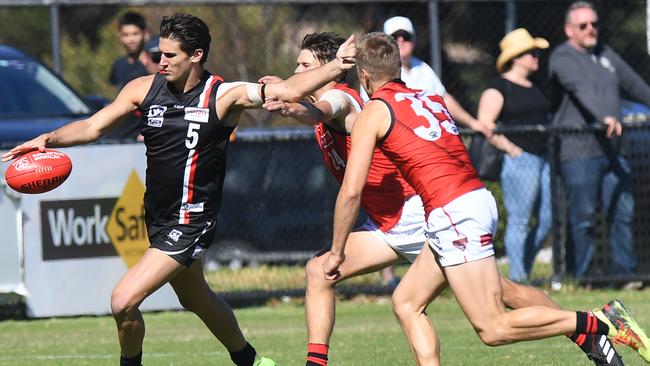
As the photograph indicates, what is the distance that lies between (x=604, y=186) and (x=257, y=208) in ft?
11.1

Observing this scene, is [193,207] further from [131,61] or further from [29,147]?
[131,61]

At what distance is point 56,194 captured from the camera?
1118cm

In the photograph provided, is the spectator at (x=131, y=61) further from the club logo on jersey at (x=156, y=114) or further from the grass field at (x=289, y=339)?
the club logo on jersey at (x=156, y=114)

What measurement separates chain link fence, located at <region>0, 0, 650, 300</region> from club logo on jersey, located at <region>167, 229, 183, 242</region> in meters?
5.00

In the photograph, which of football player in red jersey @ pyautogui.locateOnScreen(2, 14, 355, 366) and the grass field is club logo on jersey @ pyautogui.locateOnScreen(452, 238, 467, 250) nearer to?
football player in red jersey @ pyautogui.locateOnScreen(2, 14, 355, 366)

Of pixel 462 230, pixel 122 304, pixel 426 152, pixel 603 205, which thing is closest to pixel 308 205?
pixel 603 205

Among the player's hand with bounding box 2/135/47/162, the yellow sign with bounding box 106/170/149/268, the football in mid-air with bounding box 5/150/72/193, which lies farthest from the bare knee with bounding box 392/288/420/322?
the yellow sign with bounding box 106/170/149/268

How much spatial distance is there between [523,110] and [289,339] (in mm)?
3759

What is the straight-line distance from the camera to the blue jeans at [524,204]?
39.7ft

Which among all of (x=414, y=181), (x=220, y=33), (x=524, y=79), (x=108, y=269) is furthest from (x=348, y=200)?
(x=220, y=33)

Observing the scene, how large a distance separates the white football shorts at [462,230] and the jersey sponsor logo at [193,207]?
148 cm

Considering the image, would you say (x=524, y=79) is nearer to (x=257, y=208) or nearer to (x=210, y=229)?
(x=257, y=208)

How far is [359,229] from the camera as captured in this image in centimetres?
767

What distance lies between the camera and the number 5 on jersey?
7168 millimetres
